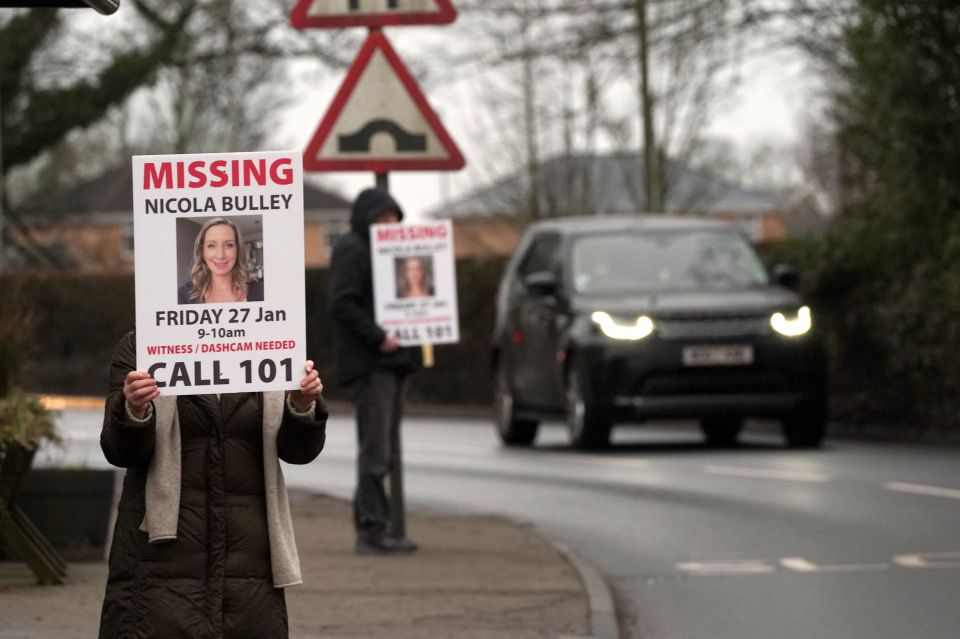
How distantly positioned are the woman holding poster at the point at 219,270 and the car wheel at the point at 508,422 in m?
14.5

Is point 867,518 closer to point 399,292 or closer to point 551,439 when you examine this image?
point 399,292

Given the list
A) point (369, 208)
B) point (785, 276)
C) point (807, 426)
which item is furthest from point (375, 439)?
point (785, 276)

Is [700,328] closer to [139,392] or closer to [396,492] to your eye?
[396,492]

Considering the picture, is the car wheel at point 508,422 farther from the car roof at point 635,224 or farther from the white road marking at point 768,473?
the white road marking at point 768,473

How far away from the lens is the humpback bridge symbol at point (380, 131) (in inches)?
453

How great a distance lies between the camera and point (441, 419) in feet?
90.8

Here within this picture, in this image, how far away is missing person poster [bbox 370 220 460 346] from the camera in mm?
12000

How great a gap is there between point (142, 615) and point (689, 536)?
7.49 m

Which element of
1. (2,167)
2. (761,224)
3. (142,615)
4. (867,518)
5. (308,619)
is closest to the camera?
(142,615)

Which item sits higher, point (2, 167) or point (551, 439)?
point (2, 167)

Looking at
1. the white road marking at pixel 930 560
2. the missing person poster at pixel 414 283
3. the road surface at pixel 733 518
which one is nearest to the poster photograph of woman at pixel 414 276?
the missing person poster at pixel 414 283

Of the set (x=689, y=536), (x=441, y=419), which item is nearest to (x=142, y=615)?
(x=689, y=536)

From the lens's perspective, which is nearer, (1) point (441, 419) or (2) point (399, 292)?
(2) point (399, 292)

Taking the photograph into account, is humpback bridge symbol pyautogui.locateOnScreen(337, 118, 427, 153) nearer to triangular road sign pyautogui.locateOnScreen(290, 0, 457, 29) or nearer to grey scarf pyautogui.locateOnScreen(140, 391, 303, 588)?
triangular road sign pyautogui.locateOnScreen(290, 0, 457, 29)
